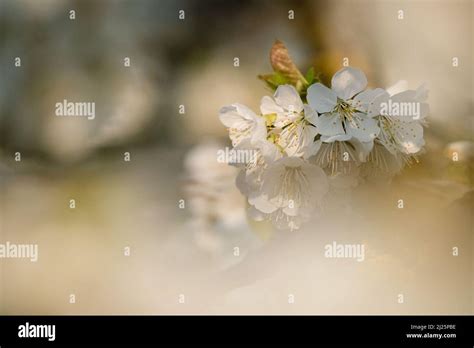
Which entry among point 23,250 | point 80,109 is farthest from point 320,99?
point 23,250

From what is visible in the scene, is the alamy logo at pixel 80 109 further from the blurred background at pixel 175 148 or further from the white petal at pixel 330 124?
the white petal at pixel 330 124

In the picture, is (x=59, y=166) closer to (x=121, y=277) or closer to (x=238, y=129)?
(x=121, y=277)

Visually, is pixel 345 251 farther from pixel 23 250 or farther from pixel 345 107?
pixel 23 250

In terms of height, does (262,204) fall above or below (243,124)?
below

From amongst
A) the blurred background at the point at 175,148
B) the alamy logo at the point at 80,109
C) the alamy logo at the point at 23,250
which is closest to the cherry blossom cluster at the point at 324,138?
the blurred background at the point at 175,148
